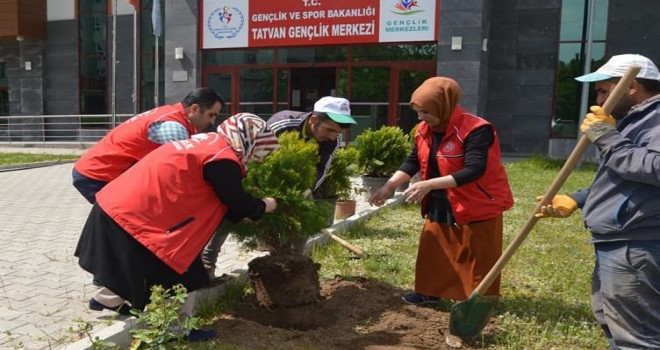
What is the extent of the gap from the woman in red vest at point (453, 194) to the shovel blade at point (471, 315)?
34cm

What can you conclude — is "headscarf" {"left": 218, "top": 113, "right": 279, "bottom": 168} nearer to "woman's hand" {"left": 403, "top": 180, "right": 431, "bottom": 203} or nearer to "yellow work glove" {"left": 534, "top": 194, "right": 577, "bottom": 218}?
"woman's hand" {"left": 403, "top": 180, "right": 431, "bottom": 203}

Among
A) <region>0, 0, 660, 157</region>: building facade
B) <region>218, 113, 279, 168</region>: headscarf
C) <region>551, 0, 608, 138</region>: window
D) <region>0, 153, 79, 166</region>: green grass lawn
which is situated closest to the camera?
<region>218, 113, 279, 168</region>: headscarf

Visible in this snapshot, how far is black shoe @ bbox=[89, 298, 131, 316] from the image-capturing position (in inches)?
128

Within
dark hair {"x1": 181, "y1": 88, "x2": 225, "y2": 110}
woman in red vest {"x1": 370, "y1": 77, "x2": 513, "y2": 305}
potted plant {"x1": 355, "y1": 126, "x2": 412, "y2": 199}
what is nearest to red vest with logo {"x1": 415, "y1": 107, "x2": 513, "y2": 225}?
woman in red vest {"x1": 370, "y1": 77, "x2": 513, "y2": 305}

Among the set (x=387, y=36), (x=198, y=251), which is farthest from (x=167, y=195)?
(x=387, y=36)

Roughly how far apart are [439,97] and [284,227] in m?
1.29

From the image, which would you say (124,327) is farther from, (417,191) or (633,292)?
(633,292)

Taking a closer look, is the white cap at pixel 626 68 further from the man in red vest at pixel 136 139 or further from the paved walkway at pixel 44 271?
the paved walkway at pixel 44 271

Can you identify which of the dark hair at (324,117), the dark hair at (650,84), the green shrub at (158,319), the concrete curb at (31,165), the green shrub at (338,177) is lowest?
the concrete curb at (31,165)

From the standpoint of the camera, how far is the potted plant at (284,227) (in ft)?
11.3

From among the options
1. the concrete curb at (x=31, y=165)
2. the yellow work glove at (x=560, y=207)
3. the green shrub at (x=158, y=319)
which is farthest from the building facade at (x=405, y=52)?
the green shrub at (x=158, y=319)

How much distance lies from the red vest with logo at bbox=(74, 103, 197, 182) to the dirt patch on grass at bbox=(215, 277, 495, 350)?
4.08 ft

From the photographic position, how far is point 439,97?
10.8ft

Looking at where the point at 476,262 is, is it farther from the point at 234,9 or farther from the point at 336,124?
the point at 234,9
